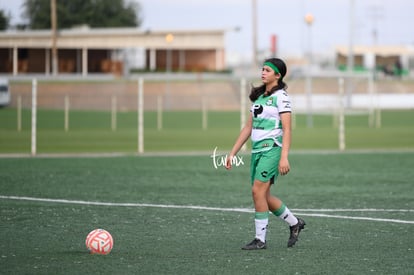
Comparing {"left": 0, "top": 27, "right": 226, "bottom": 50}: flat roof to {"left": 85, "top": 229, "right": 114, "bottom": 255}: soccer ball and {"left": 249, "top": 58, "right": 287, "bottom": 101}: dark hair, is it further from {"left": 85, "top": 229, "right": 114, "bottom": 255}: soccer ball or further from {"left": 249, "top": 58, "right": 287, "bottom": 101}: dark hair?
{"left": 85, "top": 229, "right": 114, "bottom": 255}: soccer ball

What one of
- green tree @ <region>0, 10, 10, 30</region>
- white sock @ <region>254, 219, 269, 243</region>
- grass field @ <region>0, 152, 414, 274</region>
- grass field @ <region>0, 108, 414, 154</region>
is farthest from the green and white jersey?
green tree @ <region>0, 10, 10, 30</region>

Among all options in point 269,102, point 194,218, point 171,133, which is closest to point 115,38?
point 171,133

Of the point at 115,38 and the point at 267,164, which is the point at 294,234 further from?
the point at 115,38

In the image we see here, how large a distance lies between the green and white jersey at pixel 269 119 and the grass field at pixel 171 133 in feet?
61.6

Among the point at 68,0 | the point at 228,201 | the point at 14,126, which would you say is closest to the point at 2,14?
the point at 14,126

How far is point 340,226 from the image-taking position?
13.0m

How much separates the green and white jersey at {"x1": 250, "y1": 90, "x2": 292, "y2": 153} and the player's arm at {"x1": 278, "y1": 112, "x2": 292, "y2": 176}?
0.24 feet

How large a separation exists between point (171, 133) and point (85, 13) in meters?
55.4

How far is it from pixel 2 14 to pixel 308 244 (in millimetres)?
53505

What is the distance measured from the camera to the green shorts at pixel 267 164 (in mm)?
10789

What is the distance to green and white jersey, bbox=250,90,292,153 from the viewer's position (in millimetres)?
10766

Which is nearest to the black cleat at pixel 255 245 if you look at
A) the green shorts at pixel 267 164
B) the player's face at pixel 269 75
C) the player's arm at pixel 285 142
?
the green shorts at pixel 267 164

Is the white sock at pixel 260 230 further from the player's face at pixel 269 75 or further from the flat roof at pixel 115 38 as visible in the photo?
the flat roof at pixel 115 38

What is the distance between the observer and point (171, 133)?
40.4 m
